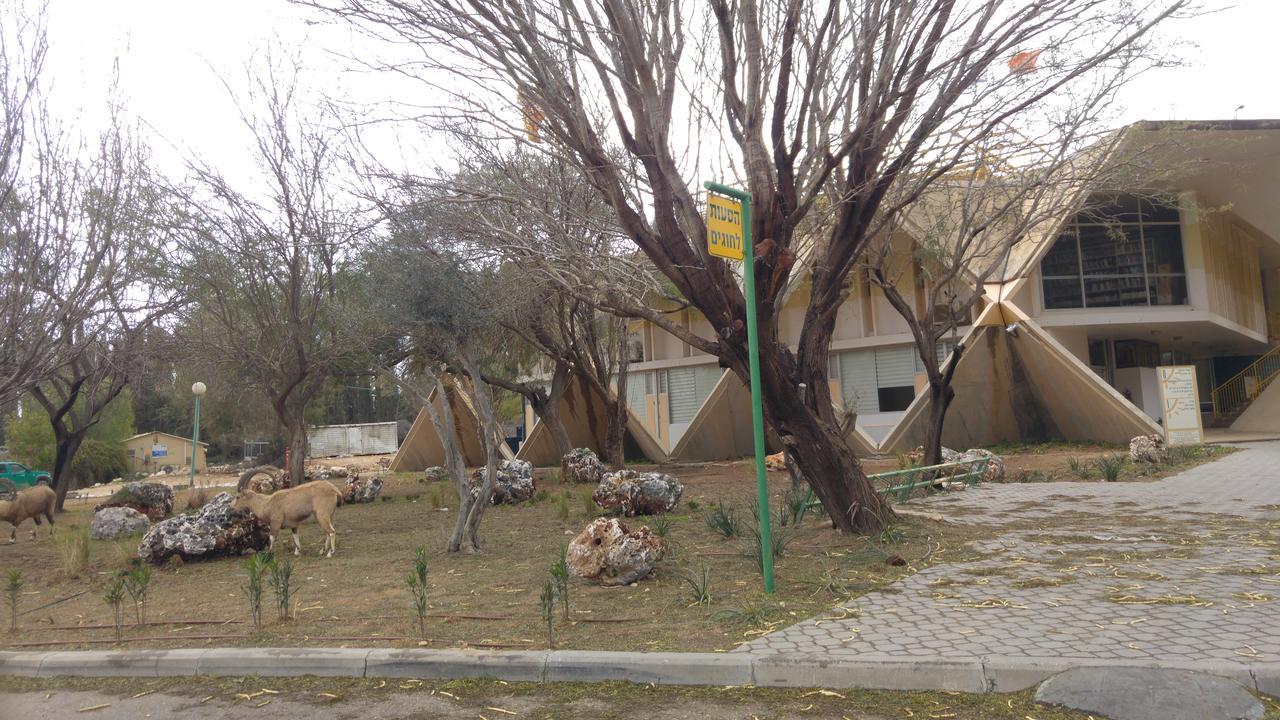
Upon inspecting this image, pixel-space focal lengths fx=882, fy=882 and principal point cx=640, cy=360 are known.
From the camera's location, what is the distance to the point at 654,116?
8570 millimetres

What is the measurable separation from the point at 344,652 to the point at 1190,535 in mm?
8441

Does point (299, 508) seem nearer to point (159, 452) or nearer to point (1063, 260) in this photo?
point (1063, 260)

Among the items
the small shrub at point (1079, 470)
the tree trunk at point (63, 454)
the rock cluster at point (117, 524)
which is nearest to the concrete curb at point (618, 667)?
the rock cluster at point (117, 524)

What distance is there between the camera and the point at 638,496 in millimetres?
12453

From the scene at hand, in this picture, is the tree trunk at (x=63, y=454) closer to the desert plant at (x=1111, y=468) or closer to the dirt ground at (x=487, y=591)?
the dirt ground at (x=487, y=591)

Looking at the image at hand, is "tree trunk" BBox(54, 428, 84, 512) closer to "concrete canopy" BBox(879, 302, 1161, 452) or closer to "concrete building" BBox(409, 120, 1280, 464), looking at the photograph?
"concrete building" BBox(409, 120, 1280, 464)

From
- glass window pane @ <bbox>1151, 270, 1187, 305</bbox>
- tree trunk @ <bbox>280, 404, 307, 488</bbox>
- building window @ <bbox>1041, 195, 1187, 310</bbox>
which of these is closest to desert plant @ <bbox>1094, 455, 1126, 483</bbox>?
building window @ <bbox>1041, 195, 1187, 310</bbox>

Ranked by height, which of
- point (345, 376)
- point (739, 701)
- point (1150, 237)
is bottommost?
point (739, 701)

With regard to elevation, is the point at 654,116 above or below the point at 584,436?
above

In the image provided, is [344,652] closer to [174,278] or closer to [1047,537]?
[1047,537]

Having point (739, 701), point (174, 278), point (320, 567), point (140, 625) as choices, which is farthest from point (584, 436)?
point (739, 701)

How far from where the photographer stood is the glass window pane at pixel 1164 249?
25.4 m

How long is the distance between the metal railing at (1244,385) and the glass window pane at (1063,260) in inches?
377

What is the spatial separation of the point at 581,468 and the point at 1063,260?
15.6m
